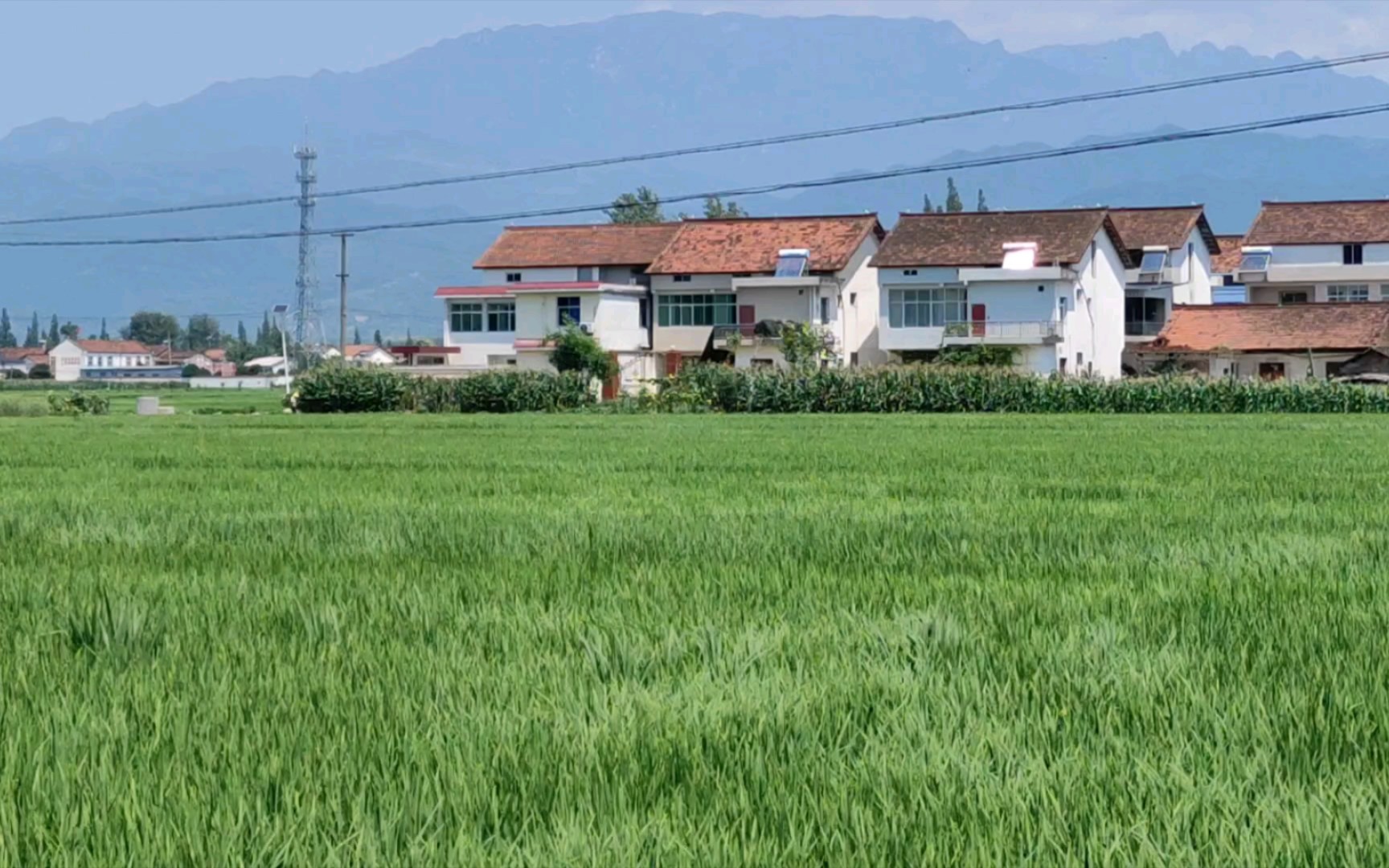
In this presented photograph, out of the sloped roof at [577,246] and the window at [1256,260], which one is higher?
the sloped roof at [577,246]

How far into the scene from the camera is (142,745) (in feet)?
14.3

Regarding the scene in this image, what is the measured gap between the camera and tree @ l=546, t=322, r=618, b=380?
219ft

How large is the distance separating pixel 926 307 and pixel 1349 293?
78.0 ft

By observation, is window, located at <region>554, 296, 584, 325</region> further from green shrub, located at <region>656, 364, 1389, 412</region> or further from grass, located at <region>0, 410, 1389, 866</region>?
grass, located at <region>0, 410, 1389, 866</region>

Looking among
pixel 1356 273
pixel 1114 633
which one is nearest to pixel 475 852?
pixel 1114 633

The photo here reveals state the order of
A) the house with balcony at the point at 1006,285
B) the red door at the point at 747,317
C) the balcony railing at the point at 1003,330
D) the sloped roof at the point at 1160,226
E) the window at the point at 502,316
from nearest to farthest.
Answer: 1. the balcony railing at the point at 1003,330
2. the house with balcony at the point at 1006,285
3. the red door at the point at 747,317
4. the sloped roof at the point at 1160,226
5. the window at the point at 502,316

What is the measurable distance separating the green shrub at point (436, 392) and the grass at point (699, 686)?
139ft

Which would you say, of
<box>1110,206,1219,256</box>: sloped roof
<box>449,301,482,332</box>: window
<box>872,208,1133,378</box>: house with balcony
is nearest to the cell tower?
<box>449,301,482,332</box>: window

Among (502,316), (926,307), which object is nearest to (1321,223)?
(926,307)

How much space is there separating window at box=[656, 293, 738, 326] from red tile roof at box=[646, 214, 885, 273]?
1.35m

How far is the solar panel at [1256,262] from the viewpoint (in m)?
79.6

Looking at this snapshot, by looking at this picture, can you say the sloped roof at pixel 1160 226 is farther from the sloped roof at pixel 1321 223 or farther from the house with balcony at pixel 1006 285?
the sloped roof at pixel 1321 223

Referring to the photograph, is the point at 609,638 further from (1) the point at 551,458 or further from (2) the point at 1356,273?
(2) the point at 1356,273

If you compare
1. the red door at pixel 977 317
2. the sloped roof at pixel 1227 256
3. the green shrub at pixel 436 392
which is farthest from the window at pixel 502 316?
the sloped roof at pixel 1227 256
